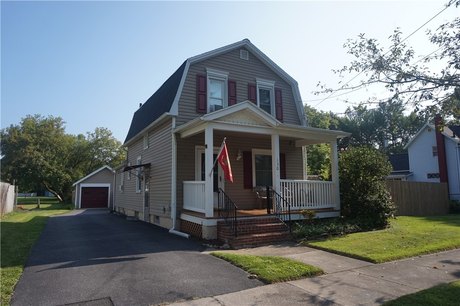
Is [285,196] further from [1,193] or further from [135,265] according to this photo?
[1,193]

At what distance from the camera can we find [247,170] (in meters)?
13.7

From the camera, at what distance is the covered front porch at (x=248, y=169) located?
10508 millimetres

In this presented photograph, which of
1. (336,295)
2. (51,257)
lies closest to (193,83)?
(51,257)

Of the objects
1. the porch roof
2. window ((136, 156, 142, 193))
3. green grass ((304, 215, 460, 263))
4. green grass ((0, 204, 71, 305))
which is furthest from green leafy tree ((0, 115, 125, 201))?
green grass ((304, 215, 460, 263))

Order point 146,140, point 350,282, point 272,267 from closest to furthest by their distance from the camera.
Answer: point 350,282
point 272,267
point 146,140

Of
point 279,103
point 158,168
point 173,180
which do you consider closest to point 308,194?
point 279,103

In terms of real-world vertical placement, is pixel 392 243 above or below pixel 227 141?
below

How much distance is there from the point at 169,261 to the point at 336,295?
371 cm

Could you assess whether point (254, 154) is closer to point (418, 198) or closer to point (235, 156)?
point (235, 156)

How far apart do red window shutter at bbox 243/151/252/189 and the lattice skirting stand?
10.6 ft

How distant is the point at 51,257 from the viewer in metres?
7.84

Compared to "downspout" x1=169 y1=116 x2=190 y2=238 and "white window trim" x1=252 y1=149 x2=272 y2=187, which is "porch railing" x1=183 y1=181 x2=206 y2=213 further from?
"white window trim" x1=252 y1=149 x2=272 y2=187

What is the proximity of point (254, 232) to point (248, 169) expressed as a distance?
4324 millimetres

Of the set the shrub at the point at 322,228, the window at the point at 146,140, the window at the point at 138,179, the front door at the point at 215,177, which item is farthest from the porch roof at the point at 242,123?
the window at the point at 138,179
